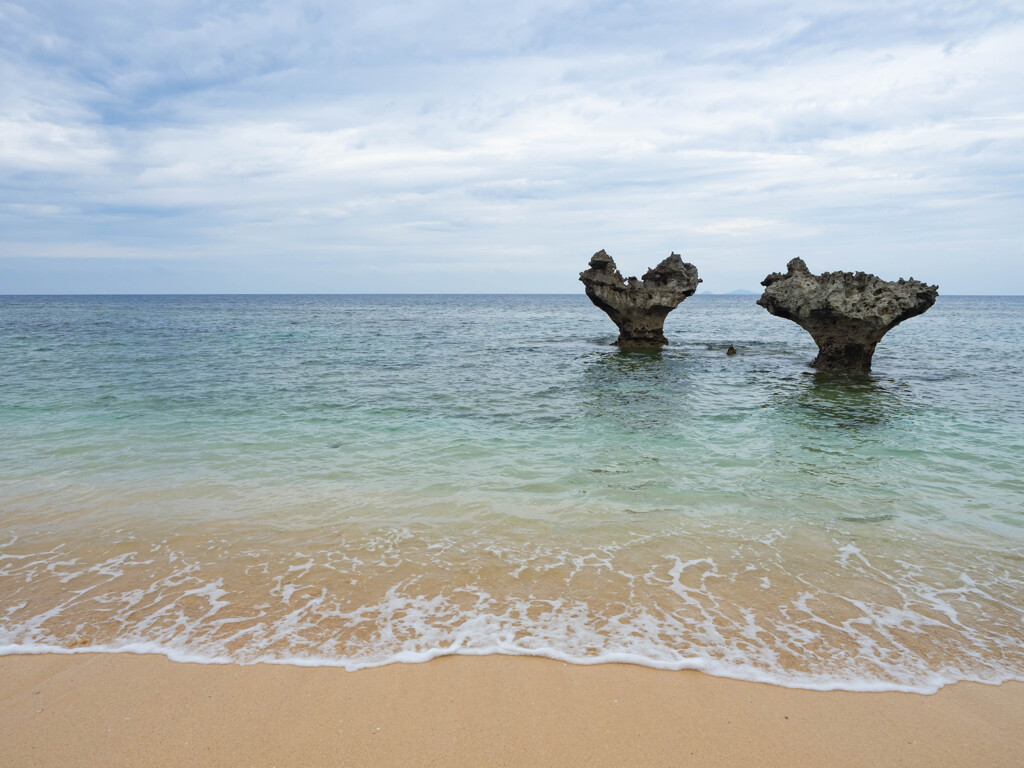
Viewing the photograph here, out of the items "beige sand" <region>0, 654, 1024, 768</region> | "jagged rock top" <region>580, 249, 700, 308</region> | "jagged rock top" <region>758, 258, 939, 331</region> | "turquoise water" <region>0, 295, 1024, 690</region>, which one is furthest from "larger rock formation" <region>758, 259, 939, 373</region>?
"beige sand" <region>0, 654, 1024, 768</region>

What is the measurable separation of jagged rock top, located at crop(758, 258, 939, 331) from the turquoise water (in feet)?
15.4

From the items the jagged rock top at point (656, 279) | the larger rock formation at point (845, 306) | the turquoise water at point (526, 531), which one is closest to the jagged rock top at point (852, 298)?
the larger rock formation at point (845, 306)

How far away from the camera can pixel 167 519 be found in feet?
22.7

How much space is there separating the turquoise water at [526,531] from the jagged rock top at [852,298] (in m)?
4.69

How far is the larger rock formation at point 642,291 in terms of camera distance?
89.5 ft

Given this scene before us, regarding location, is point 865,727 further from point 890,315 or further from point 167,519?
point 890,315

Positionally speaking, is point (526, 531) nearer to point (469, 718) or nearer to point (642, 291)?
point (469, 718)

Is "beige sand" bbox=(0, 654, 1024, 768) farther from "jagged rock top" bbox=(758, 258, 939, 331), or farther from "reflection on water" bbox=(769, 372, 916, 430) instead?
"jagged rock top" bbox=(758, 258, 939, 331)

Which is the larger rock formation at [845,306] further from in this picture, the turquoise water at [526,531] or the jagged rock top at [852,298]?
the turquoise water at [526,531]

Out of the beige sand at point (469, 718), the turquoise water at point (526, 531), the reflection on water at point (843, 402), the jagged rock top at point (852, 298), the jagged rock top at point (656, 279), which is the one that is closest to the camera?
the beige sand at point (469, 718)

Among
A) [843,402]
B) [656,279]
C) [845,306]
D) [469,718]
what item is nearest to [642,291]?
[656,279]

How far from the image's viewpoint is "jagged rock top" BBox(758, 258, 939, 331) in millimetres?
18656

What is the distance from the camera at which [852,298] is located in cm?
1906

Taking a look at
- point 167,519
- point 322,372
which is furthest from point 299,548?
point 322,372
